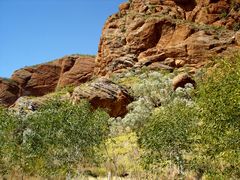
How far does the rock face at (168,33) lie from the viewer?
9406cm

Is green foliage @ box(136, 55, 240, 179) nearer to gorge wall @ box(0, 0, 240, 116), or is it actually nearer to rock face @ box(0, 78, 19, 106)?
gorge wall @ box(0, 0, 240, 116)

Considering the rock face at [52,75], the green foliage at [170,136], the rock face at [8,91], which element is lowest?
the green foliage at [170,136]

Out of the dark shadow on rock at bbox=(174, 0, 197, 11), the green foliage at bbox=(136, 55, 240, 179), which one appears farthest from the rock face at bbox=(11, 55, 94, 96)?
the green foliage at bbox=(136, 55, 240, 179)

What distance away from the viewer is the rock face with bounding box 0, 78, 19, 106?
123 metres

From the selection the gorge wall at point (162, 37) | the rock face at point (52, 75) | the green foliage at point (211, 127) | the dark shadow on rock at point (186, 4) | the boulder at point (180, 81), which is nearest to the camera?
the green foliage at point (211, 127)

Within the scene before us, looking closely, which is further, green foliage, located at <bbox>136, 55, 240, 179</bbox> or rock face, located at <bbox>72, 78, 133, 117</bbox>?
rock face, located at <bbox>72, 78, 133, 117</bbox>

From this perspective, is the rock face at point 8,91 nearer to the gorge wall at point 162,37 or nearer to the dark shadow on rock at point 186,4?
the gorge wall at point 162,37

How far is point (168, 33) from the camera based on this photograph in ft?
333

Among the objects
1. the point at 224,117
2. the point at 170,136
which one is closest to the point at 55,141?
the point at 170,136

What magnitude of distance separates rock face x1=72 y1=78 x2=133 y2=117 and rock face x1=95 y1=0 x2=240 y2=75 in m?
31.2

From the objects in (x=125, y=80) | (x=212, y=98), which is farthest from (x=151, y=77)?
(x=212, y=98)

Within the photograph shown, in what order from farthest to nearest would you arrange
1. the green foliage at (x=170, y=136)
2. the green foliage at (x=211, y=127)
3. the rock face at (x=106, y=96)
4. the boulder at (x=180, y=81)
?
the boulder at (x=180, y=81)
the rock face at (x=106, y=96)
the green foliage at (x=170, y=136)
the green foliage at (x=211, y=127)

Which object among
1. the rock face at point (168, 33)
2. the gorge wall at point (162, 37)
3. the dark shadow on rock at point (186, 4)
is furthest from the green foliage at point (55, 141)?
the dark shadow on rock at point (186, 4)

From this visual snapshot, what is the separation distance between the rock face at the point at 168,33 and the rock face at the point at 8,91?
31830 millimetres
